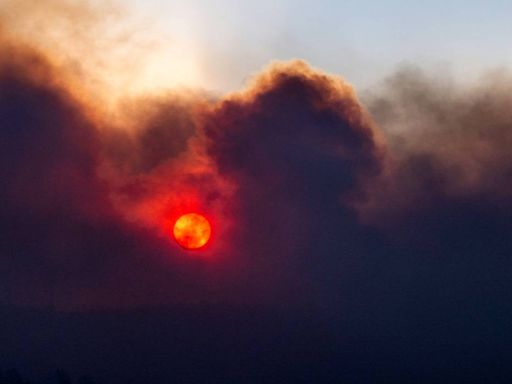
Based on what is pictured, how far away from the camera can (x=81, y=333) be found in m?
168

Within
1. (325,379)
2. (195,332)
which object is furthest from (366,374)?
(195,332)

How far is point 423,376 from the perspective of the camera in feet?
531

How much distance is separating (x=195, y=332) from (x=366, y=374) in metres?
36.1

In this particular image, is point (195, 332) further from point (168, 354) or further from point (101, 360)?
point (101, 360)

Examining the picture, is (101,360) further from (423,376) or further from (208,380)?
(423,376)

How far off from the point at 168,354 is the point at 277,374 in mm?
21861

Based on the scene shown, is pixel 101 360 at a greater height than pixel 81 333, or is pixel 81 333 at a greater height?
pixel 81 333

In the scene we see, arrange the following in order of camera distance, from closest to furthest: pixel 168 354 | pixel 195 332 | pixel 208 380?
pixel 208 380, pixel 168 354, pixel 195 332

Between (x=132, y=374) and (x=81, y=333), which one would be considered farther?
(x=81, y=333)

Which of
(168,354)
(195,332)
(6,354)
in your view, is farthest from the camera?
(195,332)

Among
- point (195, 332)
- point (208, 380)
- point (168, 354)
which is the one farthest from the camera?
point (195, 332)

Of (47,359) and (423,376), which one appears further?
(423,376)

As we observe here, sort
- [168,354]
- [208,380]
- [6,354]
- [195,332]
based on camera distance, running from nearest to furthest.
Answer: [6,354] → [208,380] → [168,354] → [195,332]

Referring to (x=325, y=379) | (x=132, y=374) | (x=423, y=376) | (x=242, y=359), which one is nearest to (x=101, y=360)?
(x=132, y=374)
